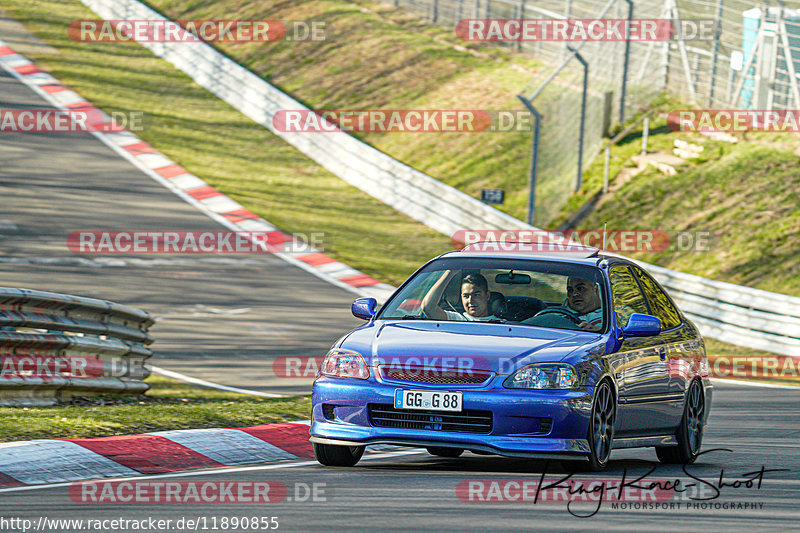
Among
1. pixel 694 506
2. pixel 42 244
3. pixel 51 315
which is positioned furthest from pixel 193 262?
pixel 694 506

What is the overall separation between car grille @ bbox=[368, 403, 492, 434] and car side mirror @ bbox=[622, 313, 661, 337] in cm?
145

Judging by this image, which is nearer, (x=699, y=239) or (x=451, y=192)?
(x=699, y=239)

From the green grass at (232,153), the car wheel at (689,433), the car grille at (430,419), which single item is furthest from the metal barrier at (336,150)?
the car grille at (430,419)

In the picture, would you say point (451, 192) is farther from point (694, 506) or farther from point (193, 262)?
point (694, 506)

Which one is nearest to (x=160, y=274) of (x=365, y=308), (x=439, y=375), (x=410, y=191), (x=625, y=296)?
(x=410, y=191)

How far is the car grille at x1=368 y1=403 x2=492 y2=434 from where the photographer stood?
24.6ft

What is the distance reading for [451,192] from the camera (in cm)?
2506

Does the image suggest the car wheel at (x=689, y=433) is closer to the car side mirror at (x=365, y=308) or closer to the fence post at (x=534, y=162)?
the car side mirror at (x=365, y=308)

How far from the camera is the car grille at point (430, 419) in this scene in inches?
295

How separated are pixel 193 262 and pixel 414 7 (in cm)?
2067

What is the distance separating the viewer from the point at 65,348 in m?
10.6

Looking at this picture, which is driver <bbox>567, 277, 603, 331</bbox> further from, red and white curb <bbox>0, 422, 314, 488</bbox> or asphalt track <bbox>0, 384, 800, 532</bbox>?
red and white curb <bbox>0, 422, 314, 488</bbox>

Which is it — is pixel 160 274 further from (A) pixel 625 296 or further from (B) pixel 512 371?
(B) pixel 512 371

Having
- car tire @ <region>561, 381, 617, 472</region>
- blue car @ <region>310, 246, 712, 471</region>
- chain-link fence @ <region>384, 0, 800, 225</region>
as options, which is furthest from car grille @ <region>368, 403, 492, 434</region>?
chain-link fence @ <region>384, 0, 800, 225</region>
